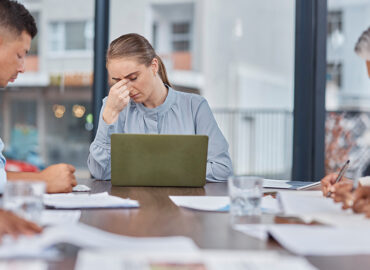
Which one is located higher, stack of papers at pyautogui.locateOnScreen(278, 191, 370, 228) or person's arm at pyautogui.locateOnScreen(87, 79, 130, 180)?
person's arm at pyautogui.locateOnScreen(87, 79, 130, 180)

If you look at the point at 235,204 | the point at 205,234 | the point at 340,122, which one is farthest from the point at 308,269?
the point at 340,122

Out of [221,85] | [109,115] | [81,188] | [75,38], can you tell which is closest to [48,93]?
[75,38]

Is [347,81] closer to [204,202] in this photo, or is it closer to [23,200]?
[204,202]

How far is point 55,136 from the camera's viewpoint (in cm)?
548

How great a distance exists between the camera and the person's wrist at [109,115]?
185 cm

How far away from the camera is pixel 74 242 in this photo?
69 centimetres

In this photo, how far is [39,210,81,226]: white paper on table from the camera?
0.92 metres

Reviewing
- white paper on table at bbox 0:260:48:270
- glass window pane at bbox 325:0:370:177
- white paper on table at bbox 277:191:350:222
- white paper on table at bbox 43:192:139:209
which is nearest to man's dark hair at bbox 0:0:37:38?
white paper on table at bbox 43:192:139:209

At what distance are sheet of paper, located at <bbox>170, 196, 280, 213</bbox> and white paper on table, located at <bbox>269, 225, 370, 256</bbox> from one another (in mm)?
282

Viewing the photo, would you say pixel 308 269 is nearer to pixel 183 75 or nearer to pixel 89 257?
pixel 89 257

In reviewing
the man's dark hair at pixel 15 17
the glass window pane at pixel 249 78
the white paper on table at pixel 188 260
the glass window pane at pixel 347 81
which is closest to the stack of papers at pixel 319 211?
the white paper on table at pixel 188 260

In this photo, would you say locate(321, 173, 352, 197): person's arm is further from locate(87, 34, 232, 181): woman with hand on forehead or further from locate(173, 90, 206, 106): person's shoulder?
locate(173, 90, 206, 106): person's shoulder

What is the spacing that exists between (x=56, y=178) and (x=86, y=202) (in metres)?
0.21

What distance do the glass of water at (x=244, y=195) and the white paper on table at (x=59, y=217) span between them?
1.05ft
